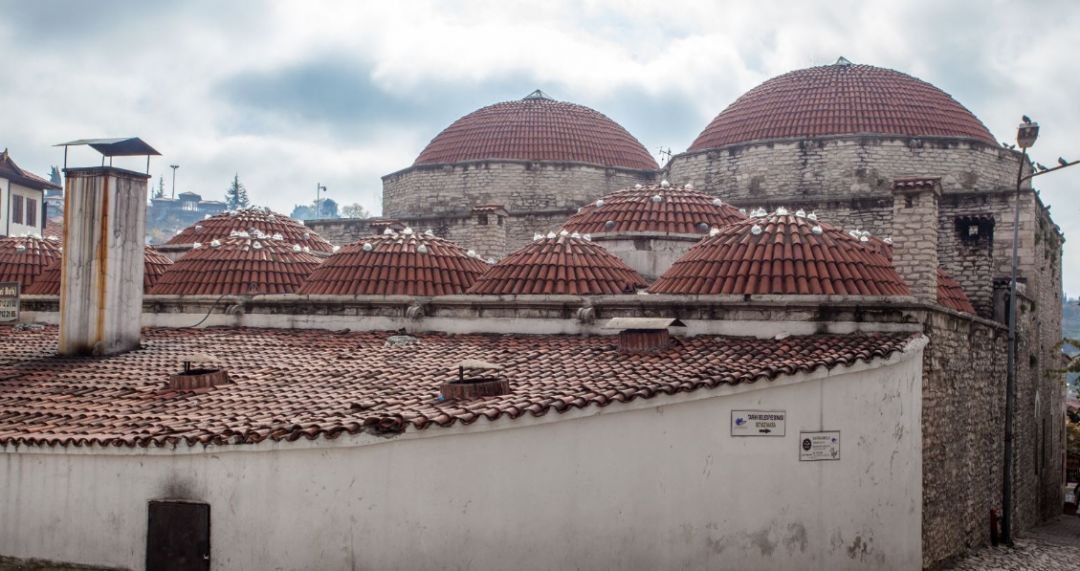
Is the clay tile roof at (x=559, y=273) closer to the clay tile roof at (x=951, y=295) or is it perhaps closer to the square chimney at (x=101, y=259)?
the clay tile roof at (x=951, y=295)

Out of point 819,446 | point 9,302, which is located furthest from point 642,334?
point 9,302

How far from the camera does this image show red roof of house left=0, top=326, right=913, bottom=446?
27.6 ft

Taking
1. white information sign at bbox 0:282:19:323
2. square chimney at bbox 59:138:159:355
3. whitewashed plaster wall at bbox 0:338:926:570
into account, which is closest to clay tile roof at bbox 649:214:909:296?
whitewashed plaster wall at bbox 0:338:926:570

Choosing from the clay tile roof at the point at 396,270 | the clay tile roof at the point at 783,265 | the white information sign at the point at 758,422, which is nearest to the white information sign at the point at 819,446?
the white information sign at the point at 758,422

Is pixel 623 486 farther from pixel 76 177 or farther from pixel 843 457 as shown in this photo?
pixel 76 177

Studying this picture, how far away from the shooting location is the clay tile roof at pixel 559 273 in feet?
43.8

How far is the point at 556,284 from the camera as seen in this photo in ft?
43.8

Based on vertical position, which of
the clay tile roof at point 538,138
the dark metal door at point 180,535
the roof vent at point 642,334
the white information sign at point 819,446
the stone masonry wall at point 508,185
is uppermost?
the clay tile roof at point 538,138

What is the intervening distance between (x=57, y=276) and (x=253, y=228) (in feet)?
11.8

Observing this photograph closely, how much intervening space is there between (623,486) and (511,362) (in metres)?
2.48

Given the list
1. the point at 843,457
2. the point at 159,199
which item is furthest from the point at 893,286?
the point at 159,199

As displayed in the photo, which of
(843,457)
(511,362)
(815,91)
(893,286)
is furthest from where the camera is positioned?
(815,91)

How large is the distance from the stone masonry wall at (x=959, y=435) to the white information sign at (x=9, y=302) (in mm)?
13596

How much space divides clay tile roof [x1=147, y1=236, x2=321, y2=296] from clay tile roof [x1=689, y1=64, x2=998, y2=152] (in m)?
9.32
